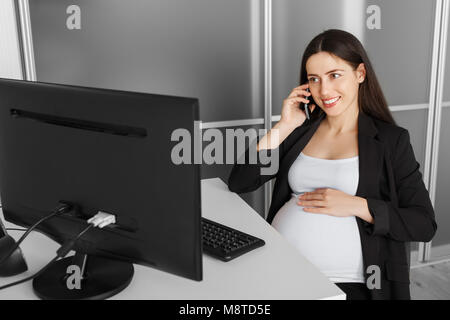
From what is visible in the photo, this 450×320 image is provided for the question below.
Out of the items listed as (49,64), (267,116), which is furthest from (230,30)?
(49,64)

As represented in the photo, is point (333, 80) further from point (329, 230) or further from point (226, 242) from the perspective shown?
point (226, 242)

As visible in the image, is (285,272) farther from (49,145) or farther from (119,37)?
(119,37)

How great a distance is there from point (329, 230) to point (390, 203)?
0.21 m

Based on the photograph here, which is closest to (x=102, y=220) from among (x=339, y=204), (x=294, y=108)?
(x=339, y=204)

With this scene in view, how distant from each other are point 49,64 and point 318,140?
124cm

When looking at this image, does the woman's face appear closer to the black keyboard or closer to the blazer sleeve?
the blazer sleeve

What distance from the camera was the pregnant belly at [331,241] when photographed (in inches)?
62.7

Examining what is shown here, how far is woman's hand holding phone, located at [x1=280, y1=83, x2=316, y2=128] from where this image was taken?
6.08 feet

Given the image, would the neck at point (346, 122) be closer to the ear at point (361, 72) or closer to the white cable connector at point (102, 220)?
the ear at point (361, 72)

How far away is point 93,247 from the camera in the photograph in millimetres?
1081

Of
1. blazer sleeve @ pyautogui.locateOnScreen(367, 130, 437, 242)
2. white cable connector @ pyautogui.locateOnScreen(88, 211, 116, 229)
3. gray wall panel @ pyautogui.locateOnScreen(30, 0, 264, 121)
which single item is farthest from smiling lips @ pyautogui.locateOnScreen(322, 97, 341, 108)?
white cable connector @ pyautogui.locateOnScreen(88, 211, 116, 229)

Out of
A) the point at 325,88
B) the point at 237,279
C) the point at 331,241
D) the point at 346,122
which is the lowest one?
the point at 331,241

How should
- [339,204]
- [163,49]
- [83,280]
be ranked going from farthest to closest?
[163,49] < [339,204] < [83,280]

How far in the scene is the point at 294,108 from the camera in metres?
1.90
